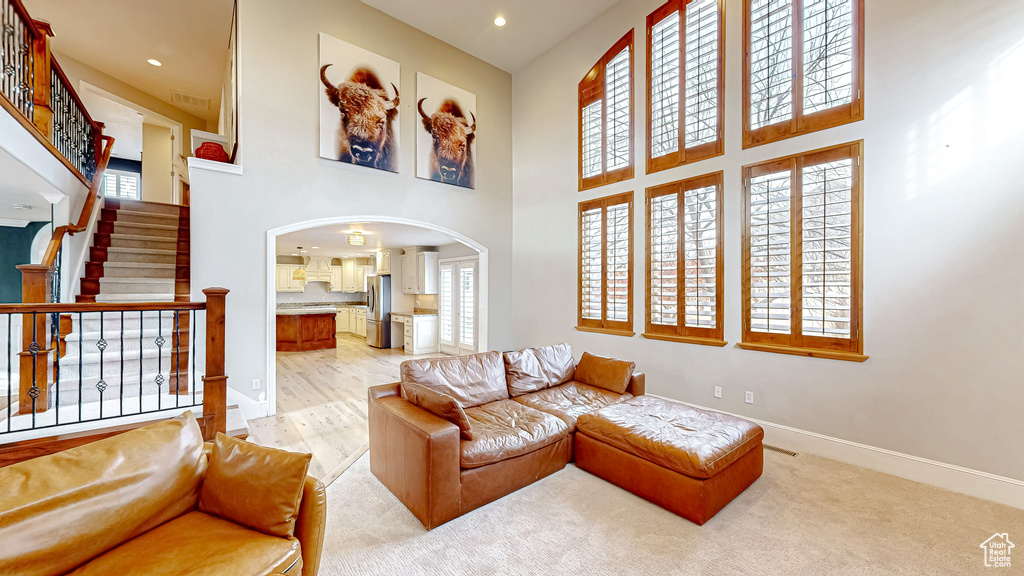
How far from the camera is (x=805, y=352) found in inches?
131

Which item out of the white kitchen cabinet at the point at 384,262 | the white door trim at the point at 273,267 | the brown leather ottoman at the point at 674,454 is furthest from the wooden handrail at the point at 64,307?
the white kitchen cabinet at the point at 384,262

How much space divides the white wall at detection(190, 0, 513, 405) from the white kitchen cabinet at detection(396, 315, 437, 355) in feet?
10.1

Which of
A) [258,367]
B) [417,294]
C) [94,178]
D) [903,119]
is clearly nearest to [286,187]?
[258,367]

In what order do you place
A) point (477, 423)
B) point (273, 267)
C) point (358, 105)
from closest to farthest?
point (477, 423)
point (273, 267)
point (358, 105)

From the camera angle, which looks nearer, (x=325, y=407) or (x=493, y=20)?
(x=325, y=407)

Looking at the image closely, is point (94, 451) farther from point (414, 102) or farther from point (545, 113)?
point (545, 113)

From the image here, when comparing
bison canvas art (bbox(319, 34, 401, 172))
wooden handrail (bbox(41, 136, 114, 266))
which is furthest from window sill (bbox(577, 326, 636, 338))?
wooden handrail (bbox(41, 136, 114, 266))

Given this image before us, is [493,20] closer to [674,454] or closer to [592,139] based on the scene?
[592,139]

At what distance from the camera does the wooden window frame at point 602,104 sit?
4.69 metres

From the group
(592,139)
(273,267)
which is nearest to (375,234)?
(273,267)

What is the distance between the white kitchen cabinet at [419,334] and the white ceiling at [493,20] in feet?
16.4

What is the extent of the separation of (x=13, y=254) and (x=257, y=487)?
7376 millimetres

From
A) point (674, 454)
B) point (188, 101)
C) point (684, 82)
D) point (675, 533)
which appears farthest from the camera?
point (188, 101)

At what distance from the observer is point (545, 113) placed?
5945 mm
